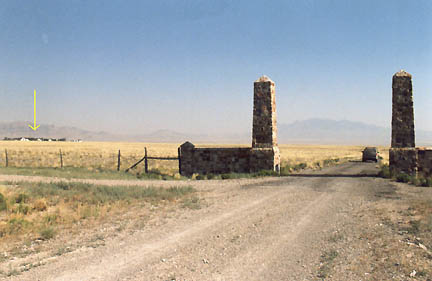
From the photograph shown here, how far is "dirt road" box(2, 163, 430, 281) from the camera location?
20.0 ft

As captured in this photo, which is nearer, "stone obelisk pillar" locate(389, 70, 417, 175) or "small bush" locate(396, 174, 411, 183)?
"small bush" locate(396, 174, 411, 183)

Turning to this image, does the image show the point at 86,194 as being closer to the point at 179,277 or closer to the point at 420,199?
the point at 179,277

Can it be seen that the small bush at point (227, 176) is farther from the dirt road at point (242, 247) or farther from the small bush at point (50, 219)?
the small bush at point (50, 219)

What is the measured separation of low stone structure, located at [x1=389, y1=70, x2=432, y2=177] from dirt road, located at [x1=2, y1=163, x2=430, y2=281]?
8255 mm

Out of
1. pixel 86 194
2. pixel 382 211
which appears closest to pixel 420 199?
pixel 382 211

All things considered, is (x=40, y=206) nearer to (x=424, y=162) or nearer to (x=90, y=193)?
(x=90, y=193)

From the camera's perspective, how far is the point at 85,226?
9734 millimetres

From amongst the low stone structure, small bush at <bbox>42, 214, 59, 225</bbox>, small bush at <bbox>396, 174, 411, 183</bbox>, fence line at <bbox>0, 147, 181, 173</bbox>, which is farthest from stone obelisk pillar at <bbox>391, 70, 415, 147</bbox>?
small bush at <bbox>42, 214, 59, 225</bbox>

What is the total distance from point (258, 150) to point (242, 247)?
13.9 metres

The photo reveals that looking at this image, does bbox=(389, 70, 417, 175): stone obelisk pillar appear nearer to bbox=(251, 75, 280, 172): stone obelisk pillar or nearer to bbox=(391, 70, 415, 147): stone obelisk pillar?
bbox=(391, 70, 415, 147): stone obelisk pillar

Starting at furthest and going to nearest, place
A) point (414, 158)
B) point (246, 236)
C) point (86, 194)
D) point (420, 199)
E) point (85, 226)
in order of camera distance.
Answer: point (414, 158), point (86, 194), point (420, 199), point (85, 226), point (246, 236)

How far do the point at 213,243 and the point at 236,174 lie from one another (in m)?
13.2

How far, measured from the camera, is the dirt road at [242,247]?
240 inches

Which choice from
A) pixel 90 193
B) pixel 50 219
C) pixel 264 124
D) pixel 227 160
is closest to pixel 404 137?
pixel 264 124
